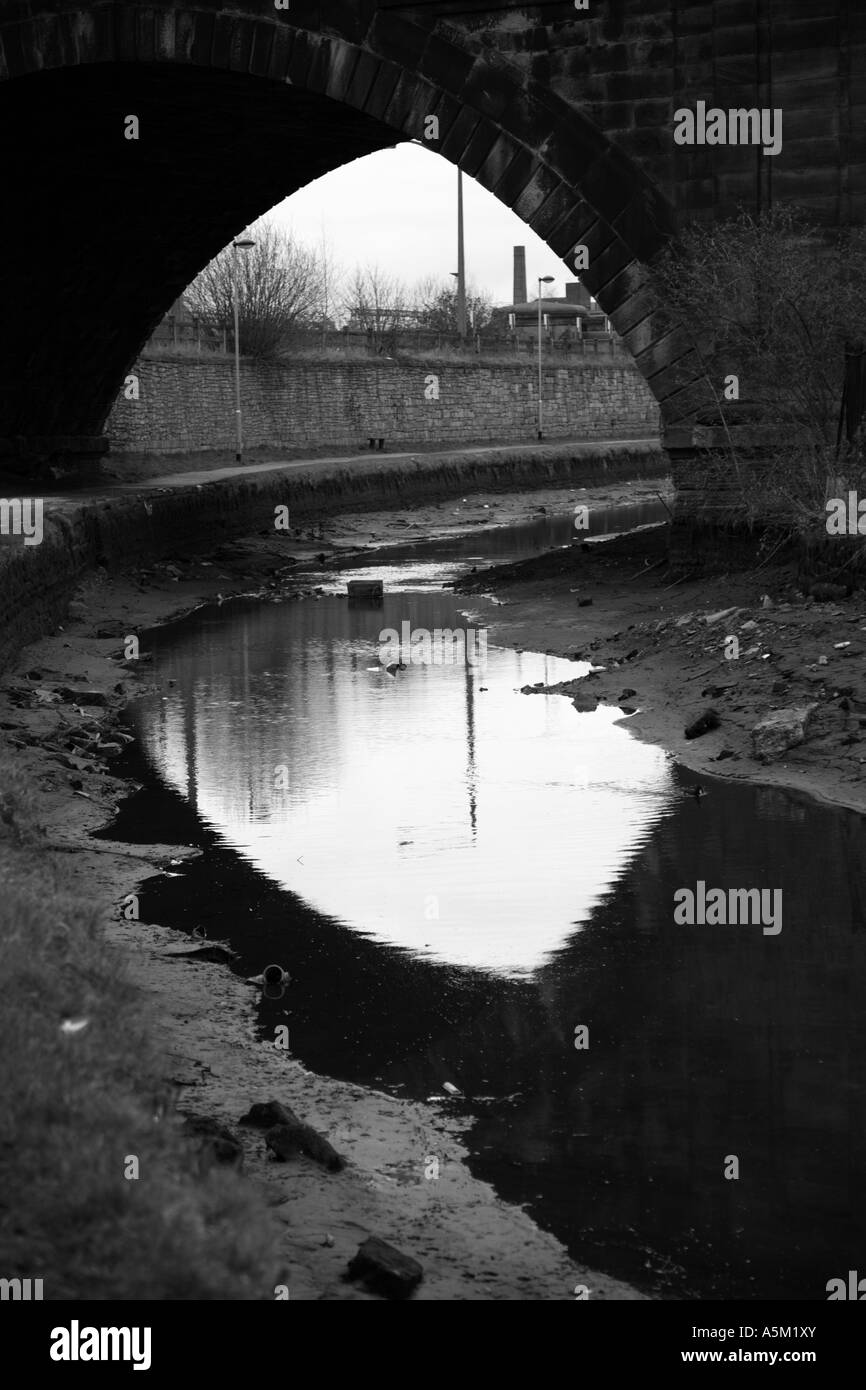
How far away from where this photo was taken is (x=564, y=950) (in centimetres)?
889

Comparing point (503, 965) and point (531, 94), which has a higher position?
point (531, 94)

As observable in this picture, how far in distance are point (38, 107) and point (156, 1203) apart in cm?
2405

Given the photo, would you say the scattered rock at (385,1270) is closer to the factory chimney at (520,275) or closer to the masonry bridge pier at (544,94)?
the masonry bridge pier at (544,94)

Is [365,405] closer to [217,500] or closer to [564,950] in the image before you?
[217,500]

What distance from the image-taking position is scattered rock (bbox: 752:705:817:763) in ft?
41.5

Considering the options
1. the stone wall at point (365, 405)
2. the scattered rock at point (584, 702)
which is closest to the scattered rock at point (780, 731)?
the scattered rock at point (584, 702)

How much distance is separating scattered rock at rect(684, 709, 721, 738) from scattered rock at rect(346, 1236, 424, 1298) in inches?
334
